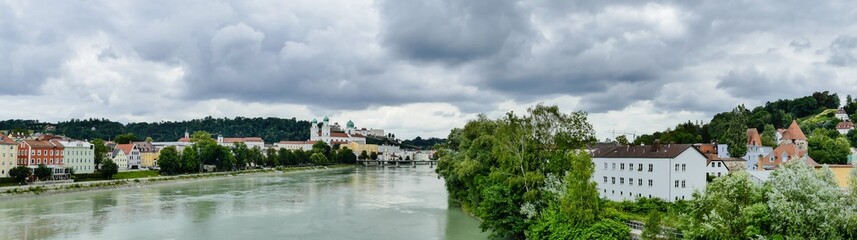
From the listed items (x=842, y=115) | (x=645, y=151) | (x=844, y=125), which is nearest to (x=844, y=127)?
(x=844, y=125)

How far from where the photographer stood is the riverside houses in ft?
92.8

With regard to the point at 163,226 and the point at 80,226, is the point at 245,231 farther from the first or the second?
the point at 80,226

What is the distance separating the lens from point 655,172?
29094 mm

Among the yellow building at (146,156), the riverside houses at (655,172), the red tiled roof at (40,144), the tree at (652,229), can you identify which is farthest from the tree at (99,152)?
the tree at (652,229)

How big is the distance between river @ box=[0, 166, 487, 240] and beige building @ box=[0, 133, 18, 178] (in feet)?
37.3

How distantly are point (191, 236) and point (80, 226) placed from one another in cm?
673

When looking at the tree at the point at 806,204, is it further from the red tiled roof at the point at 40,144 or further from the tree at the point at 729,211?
the red tiled roof at the point at 40,144

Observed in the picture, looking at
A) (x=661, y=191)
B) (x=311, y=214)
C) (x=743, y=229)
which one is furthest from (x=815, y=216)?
(x=311, y=214)

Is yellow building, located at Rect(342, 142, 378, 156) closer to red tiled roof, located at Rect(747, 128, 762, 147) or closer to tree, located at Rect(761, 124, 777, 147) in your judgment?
tree, located at Rect(761, 124, 777, 147)

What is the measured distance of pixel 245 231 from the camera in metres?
27.8

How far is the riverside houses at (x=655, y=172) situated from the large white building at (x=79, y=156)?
176 ft

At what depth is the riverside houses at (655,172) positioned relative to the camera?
2830cm

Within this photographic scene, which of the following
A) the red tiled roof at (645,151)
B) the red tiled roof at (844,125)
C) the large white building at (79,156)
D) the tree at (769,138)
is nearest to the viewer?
the red tiled roof at (645,151)

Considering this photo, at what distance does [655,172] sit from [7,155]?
179ft
